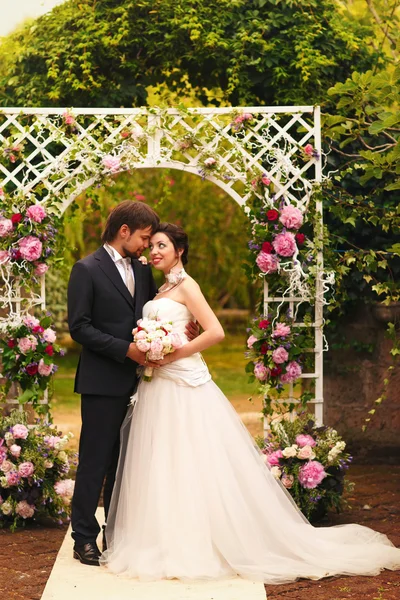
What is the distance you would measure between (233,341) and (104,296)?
11.8m

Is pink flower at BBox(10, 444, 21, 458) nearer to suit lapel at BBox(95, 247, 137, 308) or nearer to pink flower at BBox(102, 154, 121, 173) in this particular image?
suit lapel at BBox(95, 247, 137, 308)

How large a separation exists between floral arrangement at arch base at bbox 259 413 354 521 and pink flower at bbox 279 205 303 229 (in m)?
1.21

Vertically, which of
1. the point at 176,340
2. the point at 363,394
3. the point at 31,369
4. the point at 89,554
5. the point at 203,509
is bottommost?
the point at 89,554

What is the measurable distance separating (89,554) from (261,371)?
63.8 inches

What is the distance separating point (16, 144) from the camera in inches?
214

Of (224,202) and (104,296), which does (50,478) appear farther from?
(224,202)

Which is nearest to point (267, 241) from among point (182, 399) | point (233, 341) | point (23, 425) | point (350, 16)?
point (182, 399)

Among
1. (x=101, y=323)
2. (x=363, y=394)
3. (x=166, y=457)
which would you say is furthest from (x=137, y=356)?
(x=363, y=394)

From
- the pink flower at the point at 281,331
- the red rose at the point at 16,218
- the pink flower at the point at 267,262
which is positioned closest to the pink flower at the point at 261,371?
the pink flower at the point at 281,331

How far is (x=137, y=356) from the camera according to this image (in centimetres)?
434

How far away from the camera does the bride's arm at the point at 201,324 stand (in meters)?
4.43

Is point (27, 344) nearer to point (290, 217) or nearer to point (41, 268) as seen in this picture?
point (41, 268)

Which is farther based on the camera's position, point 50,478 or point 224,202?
point 224,202

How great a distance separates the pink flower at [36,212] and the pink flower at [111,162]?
18.7 inches
